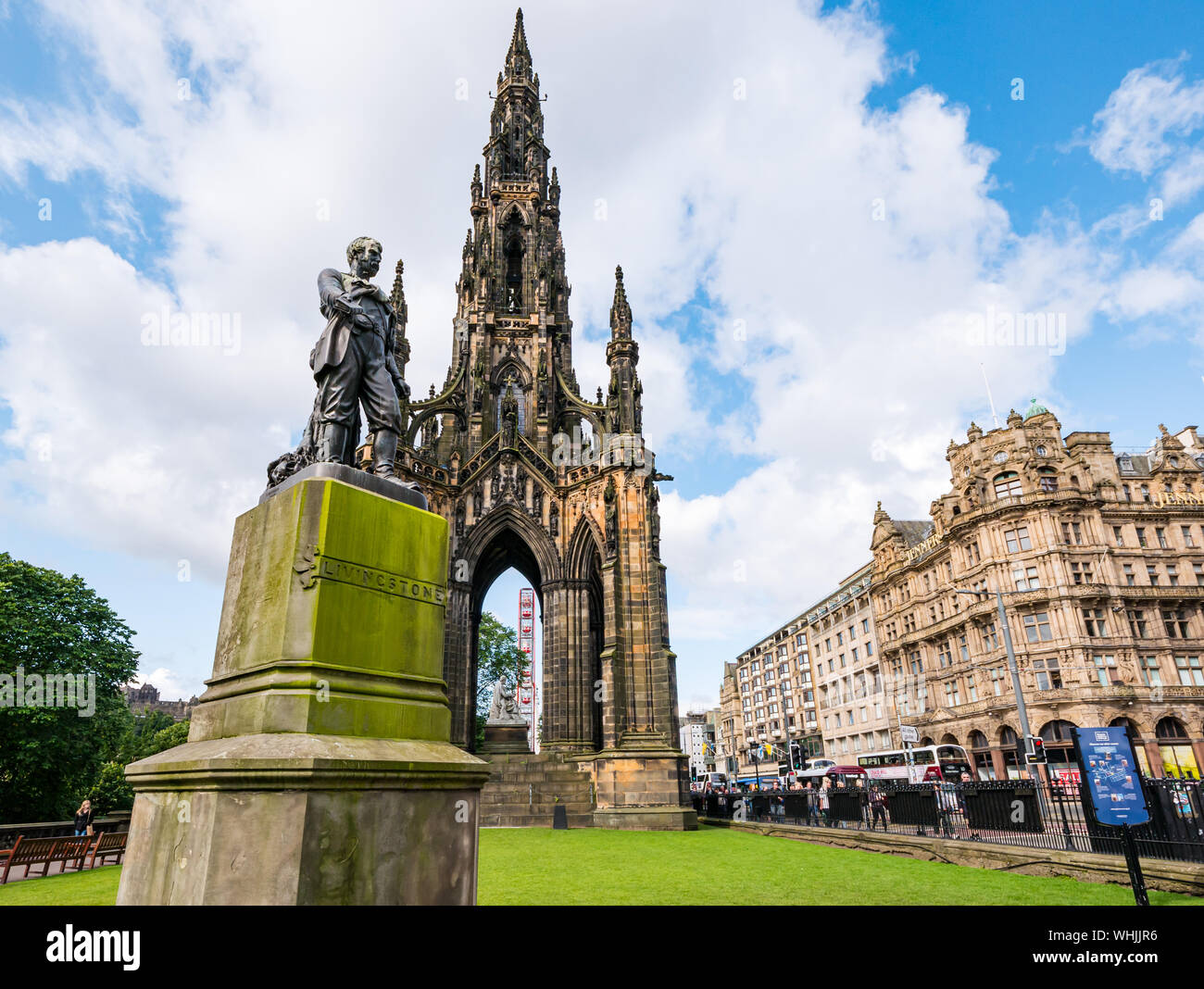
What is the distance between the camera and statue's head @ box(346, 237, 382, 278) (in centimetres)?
478

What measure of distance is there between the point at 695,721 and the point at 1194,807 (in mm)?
132986

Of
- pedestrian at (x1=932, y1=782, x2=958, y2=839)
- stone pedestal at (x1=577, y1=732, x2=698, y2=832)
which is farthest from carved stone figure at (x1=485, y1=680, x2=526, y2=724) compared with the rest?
pedestrian at (x1=932, y1=782, x2=958, y2=839)

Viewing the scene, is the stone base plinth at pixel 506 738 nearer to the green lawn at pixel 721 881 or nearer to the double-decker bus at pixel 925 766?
the green lawn at pixel 721 881

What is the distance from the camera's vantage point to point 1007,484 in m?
41.5

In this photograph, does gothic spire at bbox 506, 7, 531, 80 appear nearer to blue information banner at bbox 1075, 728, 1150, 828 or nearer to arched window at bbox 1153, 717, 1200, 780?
blue information banner at bbox 1075, 728, 1150, 828

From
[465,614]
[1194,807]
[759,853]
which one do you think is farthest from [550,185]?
[1194,807]

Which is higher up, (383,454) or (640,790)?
(383,454)

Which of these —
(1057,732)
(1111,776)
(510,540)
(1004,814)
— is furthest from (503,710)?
(1057,732)

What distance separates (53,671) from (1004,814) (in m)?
29.4

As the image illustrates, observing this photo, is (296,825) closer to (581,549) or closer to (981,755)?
(581,549)

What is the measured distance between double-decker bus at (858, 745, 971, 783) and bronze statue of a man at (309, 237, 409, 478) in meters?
36.6

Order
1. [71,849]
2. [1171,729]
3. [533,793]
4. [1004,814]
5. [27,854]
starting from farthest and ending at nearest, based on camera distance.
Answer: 1. [1171,729]
2. [533,793]
3. [1004,814]
4. [71,849]
5. [27,854]
